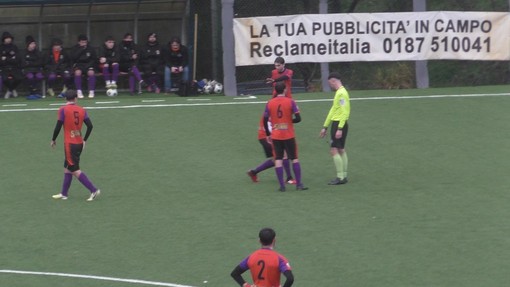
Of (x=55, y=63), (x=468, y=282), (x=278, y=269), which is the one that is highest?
(x=55, y=63)

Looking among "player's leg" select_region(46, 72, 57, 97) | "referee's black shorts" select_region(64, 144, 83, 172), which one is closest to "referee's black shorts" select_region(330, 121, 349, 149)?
"referee's black shorts" select_region(64, 144, 83, 172)

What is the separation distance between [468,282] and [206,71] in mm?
15806

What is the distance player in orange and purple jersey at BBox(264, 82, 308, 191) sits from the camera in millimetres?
17156

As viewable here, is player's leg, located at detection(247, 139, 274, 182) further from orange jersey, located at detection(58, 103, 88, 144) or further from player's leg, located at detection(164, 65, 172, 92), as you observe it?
player's leg, located at detection(164, 65, 172, 92)

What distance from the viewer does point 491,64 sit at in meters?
28.0

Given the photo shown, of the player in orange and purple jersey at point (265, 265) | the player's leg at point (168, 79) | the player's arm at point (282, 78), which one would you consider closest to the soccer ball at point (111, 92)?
the player's leg at point (168, 79)

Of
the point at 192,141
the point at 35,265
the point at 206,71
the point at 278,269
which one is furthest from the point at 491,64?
the point at 278,269

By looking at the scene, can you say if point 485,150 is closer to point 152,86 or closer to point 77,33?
point 152,86

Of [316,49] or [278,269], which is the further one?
[316,49]

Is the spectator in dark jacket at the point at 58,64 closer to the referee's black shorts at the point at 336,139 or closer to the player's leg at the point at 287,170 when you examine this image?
the player's leg at the point at 287,170

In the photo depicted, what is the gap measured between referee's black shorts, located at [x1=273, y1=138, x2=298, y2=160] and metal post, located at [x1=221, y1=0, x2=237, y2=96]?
965cm

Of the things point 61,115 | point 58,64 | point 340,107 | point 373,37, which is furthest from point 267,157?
point 58,64

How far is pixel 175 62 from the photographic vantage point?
2722 cm

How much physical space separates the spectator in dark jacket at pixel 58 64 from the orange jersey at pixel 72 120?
992cm
